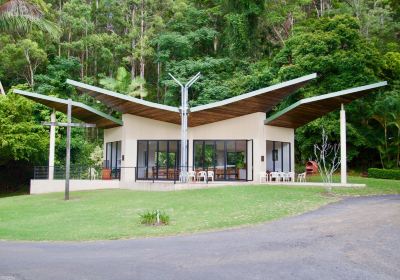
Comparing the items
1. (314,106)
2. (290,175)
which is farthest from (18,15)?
(290,175)

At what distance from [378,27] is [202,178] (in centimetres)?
2047

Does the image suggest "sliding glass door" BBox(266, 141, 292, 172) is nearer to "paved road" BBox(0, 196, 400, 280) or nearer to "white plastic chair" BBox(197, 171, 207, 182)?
"white plastic chair" BBox(197, 171, 207, 182)

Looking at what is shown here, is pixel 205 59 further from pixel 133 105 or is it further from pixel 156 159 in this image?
pixel 133 105

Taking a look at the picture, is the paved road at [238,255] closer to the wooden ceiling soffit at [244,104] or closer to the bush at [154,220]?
the bush at [154,220]

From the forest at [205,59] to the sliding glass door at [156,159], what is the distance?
219 inches

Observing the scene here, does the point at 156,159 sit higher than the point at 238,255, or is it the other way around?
the point at 156,159

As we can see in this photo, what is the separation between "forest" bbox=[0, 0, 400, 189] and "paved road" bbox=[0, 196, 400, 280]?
15.4 metres

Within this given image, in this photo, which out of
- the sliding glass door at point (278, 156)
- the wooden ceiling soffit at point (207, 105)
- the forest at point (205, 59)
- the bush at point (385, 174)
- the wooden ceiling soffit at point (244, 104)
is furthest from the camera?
the forest at point (205, 59)

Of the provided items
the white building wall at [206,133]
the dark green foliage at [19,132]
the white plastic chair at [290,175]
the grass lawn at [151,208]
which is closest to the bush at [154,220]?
the grass lawn at [151,208]

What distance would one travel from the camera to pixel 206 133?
20750 mm

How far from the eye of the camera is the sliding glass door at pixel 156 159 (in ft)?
70.6

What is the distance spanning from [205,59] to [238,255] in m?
25.6

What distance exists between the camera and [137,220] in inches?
426

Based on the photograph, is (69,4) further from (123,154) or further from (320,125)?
(320,125)
